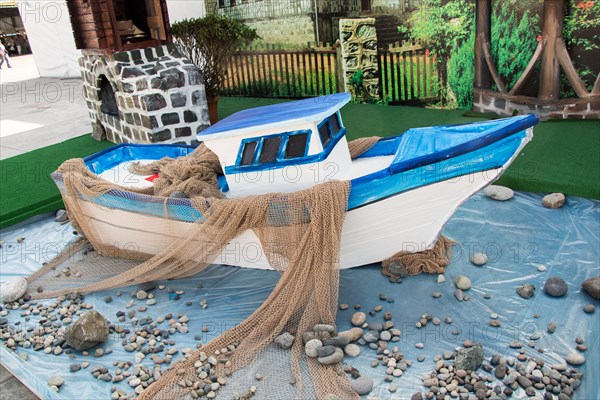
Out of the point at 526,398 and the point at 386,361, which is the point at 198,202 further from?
the point at 526,398

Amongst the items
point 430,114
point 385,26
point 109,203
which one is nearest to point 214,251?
point 109,203

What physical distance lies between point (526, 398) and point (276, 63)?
7.53 m

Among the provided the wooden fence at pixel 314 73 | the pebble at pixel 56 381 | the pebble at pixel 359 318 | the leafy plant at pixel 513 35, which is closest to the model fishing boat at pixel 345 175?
the pebble at pixel 359 318

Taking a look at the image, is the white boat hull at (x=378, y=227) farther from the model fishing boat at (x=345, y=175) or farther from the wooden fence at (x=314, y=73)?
the wooden fence at (x=314, y=73)

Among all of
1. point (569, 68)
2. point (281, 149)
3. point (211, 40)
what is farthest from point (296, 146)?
point (211, 40)

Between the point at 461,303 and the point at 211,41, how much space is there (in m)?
5.67

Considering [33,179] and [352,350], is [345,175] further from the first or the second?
[33,179]

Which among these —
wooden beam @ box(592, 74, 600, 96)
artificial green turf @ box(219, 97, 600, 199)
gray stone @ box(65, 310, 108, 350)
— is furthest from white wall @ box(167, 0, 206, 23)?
gray stone @ box(65, 310, 108, 350)

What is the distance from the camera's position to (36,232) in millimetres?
5387

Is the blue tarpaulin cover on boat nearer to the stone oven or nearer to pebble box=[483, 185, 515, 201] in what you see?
pebble box=[483, 185, 515, 201]

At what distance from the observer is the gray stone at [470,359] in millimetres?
3018

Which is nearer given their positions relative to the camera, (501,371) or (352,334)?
(501,371)

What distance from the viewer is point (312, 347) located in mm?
3223

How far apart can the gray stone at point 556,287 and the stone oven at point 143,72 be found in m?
4.77
